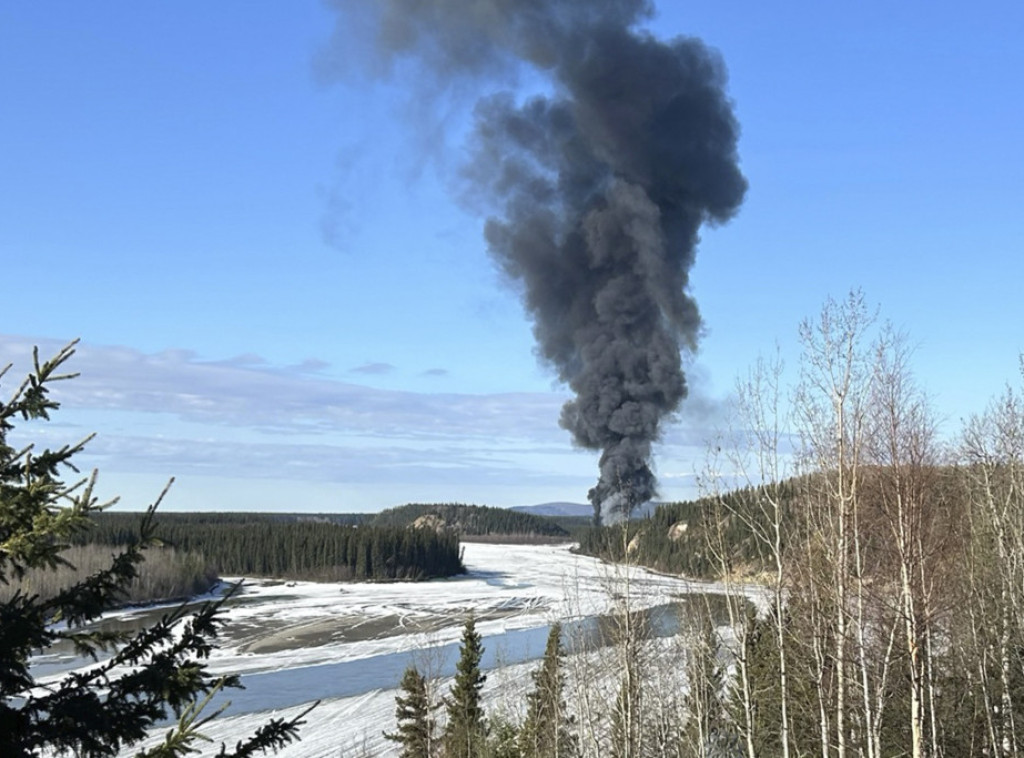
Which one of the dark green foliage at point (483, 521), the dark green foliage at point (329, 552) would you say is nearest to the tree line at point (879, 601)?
the dark green foliage at point (329, 552)

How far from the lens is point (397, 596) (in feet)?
230

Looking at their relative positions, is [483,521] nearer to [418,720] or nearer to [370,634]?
[370,634]

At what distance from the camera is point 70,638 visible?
4.04 meters

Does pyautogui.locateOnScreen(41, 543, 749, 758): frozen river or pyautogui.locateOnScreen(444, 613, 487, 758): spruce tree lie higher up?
pyautogui.locateOnScreen(444, 613, 487, 758): spruce tree

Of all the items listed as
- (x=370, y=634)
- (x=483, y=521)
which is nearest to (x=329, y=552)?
(x=370, y=634)

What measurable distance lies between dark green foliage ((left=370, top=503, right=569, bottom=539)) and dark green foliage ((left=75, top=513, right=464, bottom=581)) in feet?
195

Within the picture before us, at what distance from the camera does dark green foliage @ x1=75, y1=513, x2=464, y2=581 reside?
89.2m

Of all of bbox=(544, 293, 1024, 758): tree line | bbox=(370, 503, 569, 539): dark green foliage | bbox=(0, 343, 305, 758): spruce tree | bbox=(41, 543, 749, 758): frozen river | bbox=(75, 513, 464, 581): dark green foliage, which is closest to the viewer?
bbox=(0, 343, 305, 758): spruce tree

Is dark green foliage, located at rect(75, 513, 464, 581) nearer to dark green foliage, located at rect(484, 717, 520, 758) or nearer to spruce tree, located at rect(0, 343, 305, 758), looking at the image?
dark green foliage, located at rect(484, 717, 520, 758)

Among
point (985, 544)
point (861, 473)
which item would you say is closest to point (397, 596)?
point (985, 544)

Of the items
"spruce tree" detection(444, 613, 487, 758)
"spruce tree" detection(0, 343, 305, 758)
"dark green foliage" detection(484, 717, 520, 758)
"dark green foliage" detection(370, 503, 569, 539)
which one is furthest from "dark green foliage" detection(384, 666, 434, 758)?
Result: "dark green foliage" detection(370, 503, 569, 539)

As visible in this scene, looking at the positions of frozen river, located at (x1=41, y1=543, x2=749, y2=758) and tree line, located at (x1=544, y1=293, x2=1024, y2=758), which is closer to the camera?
tree line, located at (x1=544, y1=293, x2=1024, y2=758)

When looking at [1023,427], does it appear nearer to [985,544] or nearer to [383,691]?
[985,544]

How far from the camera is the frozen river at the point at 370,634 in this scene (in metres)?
26.8
